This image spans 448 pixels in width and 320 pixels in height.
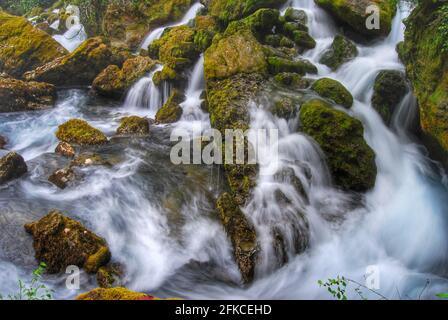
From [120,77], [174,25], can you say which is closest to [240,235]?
[120,77]

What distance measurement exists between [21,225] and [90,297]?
132 inches

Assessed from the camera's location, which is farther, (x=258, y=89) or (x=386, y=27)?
(x=386, y=27)

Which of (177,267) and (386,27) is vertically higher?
(386,27)

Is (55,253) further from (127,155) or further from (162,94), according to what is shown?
(162,94)

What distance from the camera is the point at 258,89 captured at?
→ 915 centimetres

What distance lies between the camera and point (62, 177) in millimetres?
7398

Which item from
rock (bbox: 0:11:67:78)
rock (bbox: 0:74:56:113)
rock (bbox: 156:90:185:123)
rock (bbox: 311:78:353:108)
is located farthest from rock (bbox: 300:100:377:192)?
rock (bbox: 0:11:67:78)

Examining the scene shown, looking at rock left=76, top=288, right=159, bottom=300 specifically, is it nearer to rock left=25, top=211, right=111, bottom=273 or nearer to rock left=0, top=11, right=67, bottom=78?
rock left=25, top=211, right=111, bottom=273

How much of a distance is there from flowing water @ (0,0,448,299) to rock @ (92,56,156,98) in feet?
13.1

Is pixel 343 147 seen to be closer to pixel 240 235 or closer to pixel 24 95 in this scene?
pixel 240 235
